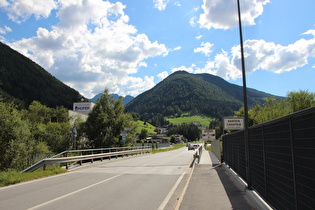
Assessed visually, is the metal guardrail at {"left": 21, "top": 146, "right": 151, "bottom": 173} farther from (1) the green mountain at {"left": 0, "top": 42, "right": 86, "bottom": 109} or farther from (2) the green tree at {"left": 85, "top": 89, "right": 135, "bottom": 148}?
(1) the green mountain at {"left": 0, "top": 42, "right": 86, "bottom": 109}

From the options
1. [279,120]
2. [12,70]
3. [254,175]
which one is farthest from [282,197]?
[12,70]

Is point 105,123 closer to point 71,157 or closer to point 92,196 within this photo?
point 71,157

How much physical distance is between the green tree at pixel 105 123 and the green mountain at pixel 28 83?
258 feet

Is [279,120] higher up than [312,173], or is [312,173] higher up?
[279,120]

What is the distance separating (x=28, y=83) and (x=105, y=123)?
305 ft

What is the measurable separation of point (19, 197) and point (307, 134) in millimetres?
8616

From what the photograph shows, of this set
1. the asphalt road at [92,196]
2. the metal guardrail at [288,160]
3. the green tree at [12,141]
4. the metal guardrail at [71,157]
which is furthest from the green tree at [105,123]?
the metal guardrail at [288,160]

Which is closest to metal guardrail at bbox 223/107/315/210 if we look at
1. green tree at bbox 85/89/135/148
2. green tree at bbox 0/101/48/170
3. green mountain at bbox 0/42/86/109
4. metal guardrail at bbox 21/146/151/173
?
metal guardrail at bbox 21/146/151/173

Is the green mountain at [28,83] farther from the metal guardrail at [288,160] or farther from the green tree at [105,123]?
the metal guardrail at [288,160]

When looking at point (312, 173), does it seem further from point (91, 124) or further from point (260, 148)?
point (91, 124)

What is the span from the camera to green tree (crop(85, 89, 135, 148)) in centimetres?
3919

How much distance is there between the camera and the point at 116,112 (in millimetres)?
42750

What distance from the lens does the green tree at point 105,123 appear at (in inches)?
1543

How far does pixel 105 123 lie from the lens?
1558 inches
